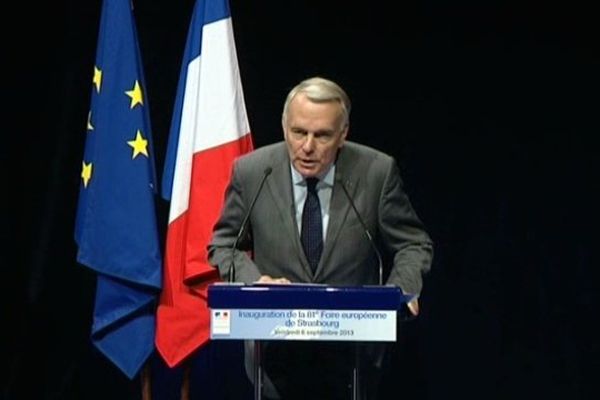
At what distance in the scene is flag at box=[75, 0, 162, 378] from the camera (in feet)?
14.8

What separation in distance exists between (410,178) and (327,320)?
219 cm

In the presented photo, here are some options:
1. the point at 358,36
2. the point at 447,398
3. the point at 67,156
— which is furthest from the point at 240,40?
the point at 447,398

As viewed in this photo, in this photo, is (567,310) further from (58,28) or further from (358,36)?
(58,28)

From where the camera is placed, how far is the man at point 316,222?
11.0 feet

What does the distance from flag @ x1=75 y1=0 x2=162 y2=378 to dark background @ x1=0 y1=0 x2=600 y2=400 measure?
0.50 meters

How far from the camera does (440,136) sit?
5.05 metres

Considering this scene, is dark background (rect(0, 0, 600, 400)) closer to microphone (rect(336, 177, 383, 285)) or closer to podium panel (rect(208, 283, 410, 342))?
microphone (rect(336, 177, 383, 285))

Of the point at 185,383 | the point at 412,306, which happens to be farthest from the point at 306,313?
the point at 185,383

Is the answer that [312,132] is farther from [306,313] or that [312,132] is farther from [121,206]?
[121,206]

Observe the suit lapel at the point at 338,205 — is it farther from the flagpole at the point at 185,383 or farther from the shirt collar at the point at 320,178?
the flagpole at the point at 185,383

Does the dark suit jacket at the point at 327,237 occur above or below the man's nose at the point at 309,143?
below

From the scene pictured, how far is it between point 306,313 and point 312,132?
653 millimetres

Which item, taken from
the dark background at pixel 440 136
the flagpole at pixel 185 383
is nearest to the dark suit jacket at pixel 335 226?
the flagpole at pixel 185 383

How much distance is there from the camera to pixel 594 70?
5.02 m
